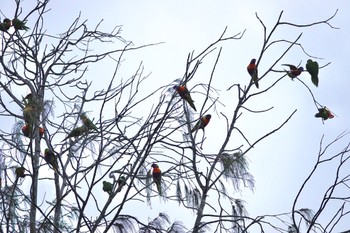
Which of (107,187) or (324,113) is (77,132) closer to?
(107,187)

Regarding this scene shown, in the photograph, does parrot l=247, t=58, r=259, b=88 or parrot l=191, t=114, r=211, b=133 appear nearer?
parrot l=247, t=58, r=259, b=88

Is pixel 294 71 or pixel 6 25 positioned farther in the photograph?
pixel 6 25

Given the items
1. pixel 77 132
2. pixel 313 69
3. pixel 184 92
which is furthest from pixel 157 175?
pixel 313 69

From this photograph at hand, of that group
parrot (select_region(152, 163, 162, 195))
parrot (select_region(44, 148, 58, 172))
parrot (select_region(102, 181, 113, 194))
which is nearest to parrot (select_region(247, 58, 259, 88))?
parrot (select_region(152, 163, 162, 195))

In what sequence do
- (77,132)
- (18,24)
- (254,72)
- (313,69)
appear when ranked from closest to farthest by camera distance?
1. (254,72)
2. (313,69)
3. (77,132)
4. (18,24)

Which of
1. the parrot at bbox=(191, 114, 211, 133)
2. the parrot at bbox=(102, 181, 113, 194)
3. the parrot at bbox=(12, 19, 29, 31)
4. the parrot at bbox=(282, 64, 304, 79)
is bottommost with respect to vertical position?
the parrot at bbox=(102, 181, 113, 194)

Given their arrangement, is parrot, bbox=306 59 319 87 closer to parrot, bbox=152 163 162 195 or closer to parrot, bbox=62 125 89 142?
parrot, bbox=152 163 162 195

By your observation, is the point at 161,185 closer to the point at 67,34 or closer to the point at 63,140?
the point at 63,140

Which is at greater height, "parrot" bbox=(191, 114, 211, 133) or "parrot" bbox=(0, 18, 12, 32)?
"parrot" bbox=(0, 18, 12, 32)

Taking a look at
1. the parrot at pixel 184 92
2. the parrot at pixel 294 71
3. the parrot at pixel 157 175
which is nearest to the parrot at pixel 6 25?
the parrot at pixel 184 92

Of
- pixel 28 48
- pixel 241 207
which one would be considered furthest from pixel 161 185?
pixel 28 48

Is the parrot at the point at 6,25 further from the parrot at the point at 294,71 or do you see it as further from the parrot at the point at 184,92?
the parrot at the point at 294,71

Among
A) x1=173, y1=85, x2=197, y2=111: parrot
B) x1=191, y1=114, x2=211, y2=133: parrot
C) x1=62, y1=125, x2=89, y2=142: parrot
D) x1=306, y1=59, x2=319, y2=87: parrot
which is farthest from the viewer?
x1=62, y1=125, x2=89, y2=142: parrot

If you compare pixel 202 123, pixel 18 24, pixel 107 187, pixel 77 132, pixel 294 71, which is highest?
pixel 18 24
